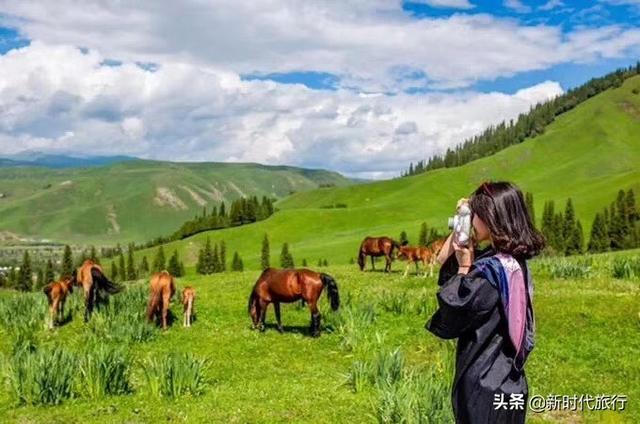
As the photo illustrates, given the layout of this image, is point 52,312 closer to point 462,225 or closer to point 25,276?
point 462,225

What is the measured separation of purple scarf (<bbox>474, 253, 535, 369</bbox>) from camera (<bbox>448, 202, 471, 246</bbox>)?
248mm

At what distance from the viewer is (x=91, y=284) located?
2100 centimetres

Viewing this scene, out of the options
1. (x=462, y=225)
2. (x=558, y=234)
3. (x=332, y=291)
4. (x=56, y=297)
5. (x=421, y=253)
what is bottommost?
(x=558, y=234)

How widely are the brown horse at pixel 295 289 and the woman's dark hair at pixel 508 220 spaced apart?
14.0 meters

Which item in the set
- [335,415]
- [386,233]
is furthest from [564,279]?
[386,233]

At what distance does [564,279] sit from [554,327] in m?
8.71

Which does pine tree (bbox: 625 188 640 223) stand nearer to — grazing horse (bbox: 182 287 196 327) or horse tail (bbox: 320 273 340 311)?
horse tail (bbox: 320 273 340 311)

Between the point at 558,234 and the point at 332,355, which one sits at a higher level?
the point at 332,355

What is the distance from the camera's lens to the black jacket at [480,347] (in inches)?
198

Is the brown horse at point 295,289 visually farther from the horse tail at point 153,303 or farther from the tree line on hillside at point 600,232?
the tree line on hillside at point 600,232

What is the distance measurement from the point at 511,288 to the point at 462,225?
2.24 ft

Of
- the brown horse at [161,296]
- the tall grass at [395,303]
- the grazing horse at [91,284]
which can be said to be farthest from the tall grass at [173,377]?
the tall grass at [395,303]

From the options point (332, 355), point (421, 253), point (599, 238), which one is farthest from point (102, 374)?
point (599, 238)

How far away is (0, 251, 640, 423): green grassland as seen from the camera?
11.9m
